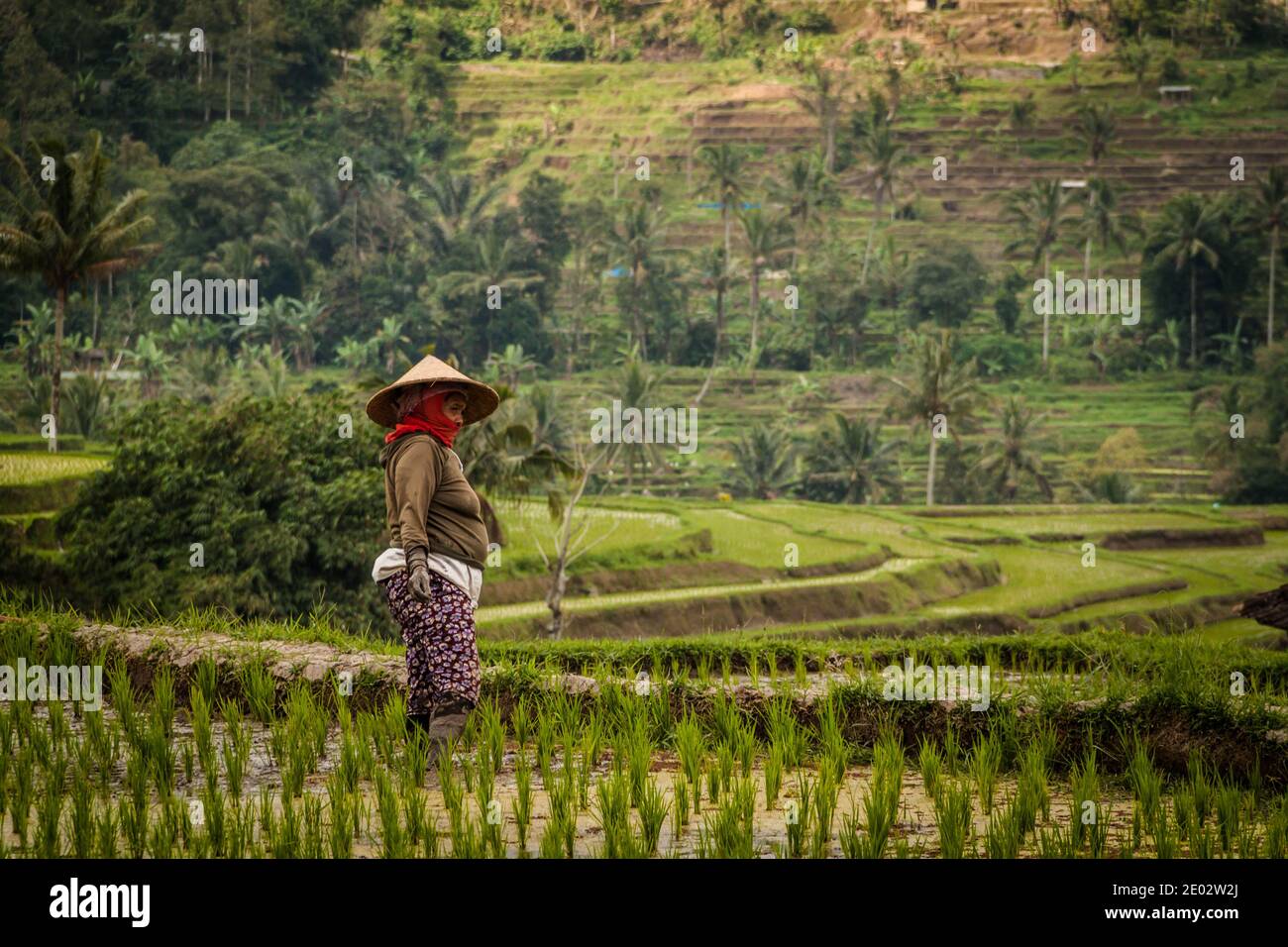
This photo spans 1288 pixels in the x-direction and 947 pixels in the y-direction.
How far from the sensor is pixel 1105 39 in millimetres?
79688

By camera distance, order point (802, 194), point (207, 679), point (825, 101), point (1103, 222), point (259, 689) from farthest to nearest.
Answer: point (825, 101), point (802, 194), point (1103, 222), point (207, 679), point (259, 689)

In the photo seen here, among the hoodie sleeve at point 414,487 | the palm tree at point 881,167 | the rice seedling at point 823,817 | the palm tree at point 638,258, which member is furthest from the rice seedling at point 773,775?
the palm tree at point 881,167

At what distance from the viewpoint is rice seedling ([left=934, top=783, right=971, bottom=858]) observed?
4.69 meters

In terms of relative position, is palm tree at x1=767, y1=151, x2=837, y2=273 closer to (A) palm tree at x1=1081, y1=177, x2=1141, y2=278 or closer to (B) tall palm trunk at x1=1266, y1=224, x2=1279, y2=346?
(A) palm tree at x1=1081, y1=177, x2=1141, y2=278

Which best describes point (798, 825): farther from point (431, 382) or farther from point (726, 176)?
point (726, 176)

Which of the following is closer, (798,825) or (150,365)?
(798,825)

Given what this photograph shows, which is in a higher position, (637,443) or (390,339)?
(390,339)

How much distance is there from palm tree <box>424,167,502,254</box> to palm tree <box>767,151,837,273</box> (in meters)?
11.1

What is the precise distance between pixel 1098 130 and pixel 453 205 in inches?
1002

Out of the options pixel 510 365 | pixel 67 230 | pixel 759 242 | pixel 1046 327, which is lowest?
pixel 67 230

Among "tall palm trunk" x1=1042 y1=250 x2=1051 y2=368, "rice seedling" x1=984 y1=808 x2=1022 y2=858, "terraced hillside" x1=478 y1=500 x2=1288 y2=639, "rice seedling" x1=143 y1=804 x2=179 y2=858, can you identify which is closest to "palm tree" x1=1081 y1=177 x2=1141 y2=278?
"tall palm trunk" x1=1042 y1=250 x2=1051 y2=368

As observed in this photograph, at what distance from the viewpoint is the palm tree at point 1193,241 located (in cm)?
5706

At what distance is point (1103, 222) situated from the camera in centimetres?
6281

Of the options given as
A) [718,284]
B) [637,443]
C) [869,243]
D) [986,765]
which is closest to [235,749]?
[986,765]
